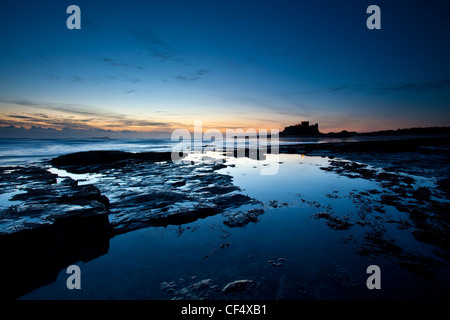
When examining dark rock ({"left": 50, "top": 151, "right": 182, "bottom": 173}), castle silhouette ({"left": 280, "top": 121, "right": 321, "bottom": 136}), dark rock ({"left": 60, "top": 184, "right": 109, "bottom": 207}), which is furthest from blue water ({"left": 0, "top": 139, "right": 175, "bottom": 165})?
castle silhouette ({"left": 280, "top": 121, "right": 321, "bottom": 136})

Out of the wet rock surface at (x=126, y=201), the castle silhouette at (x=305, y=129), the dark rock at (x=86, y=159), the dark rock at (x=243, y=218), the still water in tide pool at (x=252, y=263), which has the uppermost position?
the castle silhouette at (x=305, y=129)

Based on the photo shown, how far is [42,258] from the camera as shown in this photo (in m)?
3.81

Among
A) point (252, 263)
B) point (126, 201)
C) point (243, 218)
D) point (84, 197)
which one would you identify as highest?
point (84, 197)

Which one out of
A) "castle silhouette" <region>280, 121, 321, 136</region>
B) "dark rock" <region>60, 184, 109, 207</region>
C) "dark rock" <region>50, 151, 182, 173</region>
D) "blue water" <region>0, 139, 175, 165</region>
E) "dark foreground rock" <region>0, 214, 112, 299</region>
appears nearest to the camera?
"dark foreground rock" <region>0, 214, 112, 299</region>

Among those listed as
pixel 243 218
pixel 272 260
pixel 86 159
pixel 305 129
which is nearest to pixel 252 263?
pixel 272 260

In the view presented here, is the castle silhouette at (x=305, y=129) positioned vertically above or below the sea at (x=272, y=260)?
above

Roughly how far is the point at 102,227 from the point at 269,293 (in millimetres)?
4610

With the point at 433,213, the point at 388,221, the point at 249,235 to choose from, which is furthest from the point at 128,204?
the point at 433,213

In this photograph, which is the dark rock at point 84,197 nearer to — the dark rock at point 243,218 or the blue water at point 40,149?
the dark rock at point 243,218

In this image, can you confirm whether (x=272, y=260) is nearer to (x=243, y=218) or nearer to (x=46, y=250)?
(x=243, y=218)

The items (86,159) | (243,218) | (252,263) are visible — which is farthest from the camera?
(86,159)

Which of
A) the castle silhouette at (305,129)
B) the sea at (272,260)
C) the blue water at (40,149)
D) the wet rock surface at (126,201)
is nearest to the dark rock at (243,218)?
the sea at (272,260)

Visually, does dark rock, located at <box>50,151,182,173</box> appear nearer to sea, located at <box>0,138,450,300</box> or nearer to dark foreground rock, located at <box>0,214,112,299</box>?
dark foreground rock, located at <box>0,214,112,299</box>

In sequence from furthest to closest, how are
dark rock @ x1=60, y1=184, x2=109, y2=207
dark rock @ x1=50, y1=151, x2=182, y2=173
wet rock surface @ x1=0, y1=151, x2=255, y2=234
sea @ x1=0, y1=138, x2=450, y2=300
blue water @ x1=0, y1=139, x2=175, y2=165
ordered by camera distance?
blue water @ x1=0, y1=139, x2=175, y2=165 < dark rock @ x1=50, y1=151, x2=182, y2=173 < dark rock @ x1=60, y1=184, x2=109, y2=207 < wet rock surface @ x1=0, y1=151, x2=255, y2=234 < sea @ x1=0, y1=138, x2=450, y2=300
